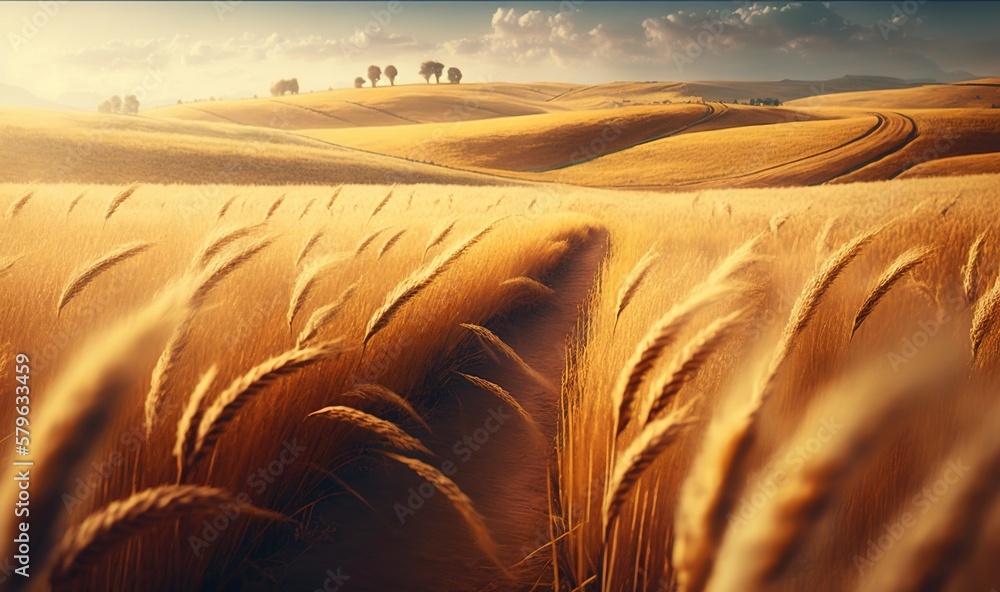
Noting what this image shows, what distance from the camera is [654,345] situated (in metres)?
1.09

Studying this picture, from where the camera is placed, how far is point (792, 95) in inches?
5202

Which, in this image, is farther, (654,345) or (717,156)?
(717,156)

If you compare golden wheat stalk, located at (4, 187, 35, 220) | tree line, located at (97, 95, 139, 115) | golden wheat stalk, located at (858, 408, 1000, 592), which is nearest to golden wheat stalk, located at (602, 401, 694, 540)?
golden wheat stalk, located at (858, 408, 1000, 592)

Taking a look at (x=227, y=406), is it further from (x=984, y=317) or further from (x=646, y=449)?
(x=984, y=317)

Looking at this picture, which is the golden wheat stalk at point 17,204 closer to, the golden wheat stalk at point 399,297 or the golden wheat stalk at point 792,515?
the golden wheat stalk at point 399,297

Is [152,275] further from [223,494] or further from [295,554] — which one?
[223,494]

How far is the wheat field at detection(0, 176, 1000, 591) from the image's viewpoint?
0.76m

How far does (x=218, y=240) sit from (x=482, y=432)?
140 centimetres

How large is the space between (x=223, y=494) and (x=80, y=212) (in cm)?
570

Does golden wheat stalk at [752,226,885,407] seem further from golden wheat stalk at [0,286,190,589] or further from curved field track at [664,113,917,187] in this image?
curved field track at [664,113,917,187]

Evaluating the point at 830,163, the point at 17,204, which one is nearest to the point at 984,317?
the point at 17,204

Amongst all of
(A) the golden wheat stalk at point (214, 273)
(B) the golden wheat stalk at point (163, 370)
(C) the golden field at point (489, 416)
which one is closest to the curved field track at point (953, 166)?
(C) the golden field at point (489, 416)

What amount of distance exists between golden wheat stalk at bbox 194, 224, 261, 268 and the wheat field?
0.07 feet

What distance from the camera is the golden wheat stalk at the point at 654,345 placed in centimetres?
108
